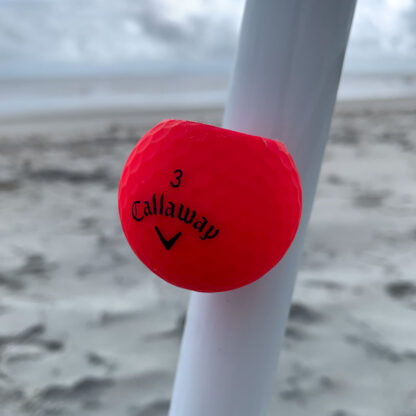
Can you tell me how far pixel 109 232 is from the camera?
1.32m

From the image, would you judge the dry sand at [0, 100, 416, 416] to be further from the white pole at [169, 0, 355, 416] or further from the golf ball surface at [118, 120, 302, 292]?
the golf ball surface at [118, 120, 302, 292]

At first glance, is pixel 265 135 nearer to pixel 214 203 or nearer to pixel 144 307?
pixel 214 203

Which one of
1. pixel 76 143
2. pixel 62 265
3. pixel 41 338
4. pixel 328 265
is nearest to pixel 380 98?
pixel 76 143

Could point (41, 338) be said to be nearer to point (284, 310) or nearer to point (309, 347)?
point (309, 347)

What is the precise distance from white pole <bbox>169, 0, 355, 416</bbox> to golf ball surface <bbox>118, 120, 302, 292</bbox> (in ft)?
0.12

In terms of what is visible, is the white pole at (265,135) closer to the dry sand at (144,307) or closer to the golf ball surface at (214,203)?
the golf ball surface at (214,203)

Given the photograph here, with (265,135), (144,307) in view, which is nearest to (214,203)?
(265,135)

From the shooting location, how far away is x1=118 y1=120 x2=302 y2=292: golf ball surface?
15.0 inches

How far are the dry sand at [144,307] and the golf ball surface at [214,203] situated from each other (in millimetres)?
420

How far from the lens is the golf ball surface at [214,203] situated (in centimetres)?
38

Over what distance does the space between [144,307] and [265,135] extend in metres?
0.63

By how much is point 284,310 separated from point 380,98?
3.17 m

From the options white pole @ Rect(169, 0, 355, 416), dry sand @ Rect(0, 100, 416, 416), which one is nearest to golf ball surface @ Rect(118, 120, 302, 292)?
white pole @ Rect(169, 0, 355, 416)

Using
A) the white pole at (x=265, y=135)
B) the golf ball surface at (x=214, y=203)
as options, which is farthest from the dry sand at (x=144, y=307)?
the golf ball surface at (x=214, y=203)
